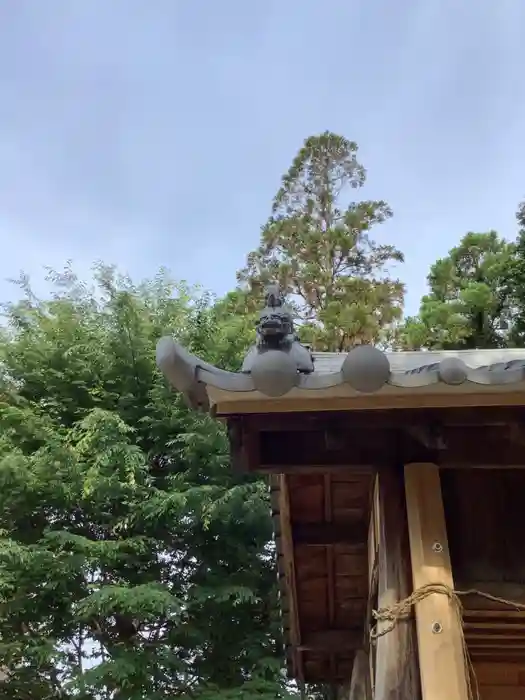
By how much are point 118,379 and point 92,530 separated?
2.24m

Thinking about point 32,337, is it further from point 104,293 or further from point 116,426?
point 116,426

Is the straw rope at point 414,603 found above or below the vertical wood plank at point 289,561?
below

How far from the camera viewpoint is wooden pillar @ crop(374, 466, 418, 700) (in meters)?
2.19

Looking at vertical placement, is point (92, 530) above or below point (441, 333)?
below

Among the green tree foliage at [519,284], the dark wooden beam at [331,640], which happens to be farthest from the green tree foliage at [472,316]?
the dark wooden beam at [331,640]

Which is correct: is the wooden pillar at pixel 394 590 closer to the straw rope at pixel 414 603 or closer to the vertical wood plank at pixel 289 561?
the straw rope at pixel 414 603

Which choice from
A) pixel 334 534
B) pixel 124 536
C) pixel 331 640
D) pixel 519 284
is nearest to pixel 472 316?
pixel 519 284

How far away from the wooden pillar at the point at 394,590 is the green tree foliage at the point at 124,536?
5951mm

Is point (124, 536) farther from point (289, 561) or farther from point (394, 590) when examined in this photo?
point (394, 590)

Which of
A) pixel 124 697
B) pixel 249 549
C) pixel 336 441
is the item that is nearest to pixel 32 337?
pixel 249 549

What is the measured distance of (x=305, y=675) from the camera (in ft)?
19.5

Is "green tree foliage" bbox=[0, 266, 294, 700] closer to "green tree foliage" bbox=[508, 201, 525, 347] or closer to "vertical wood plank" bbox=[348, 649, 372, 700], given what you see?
"vertical wood plank" bbox=[348, 649, 372, 700]

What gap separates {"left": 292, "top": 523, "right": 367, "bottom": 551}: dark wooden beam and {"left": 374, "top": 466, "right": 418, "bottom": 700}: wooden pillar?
1412 millimetres

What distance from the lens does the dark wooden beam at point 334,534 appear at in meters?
3.90
